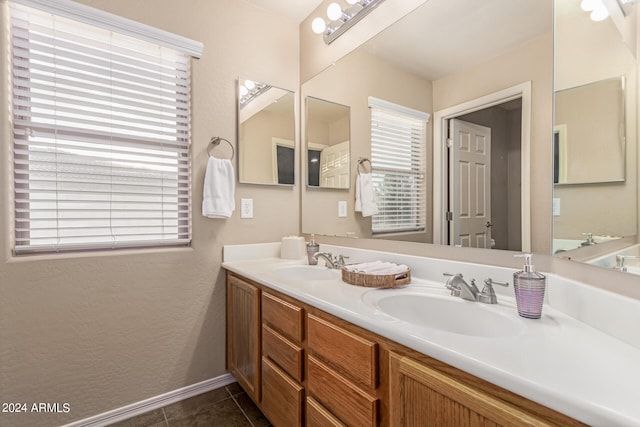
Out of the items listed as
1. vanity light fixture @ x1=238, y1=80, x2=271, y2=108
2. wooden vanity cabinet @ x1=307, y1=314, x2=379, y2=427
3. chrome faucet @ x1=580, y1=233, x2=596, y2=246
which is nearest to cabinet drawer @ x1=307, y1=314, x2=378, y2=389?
wooden vanity cabinet @ x1=307, y1=314, x2=379, y2=427

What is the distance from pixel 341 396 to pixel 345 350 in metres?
0.16

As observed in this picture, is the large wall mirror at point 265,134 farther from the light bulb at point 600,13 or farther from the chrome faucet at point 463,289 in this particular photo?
the light bulb at point 600,13

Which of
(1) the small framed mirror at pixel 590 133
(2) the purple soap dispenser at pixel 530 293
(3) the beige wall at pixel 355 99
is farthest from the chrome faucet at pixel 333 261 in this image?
(1) the small framed mirror at pixel 590 133

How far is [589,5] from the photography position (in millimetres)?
869

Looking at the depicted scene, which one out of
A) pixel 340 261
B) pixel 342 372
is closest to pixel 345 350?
pixel 342 372

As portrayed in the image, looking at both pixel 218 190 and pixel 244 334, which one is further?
pixel 218 190

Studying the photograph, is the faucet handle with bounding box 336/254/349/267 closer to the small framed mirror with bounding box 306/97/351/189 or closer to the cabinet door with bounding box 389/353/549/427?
the small framed mirror with bounding box 306/97/351/189

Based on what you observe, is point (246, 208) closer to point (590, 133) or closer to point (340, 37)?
point (340, 37)

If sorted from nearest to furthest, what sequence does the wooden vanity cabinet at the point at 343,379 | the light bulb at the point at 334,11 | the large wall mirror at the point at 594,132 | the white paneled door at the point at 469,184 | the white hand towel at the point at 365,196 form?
the wooden vanity cabinet at the point at 343,379 < the large wall mirror at the point at 594,132 < the white paneled door at the point at 469,184 < the white hand towel at the point at 365,196 < the light bulb at the point at 334,11

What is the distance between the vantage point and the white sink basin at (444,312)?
0.91 metres

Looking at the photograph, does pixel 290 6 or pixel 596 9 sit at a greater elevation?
pixel 290 6

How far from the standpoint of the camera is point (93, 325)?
1.49 m

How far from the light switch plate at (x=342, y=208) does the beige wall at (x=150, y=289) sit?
0.44 metres

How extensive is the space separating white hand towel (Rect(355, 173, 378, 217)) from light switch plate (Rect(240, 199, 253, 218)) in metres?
0.71
